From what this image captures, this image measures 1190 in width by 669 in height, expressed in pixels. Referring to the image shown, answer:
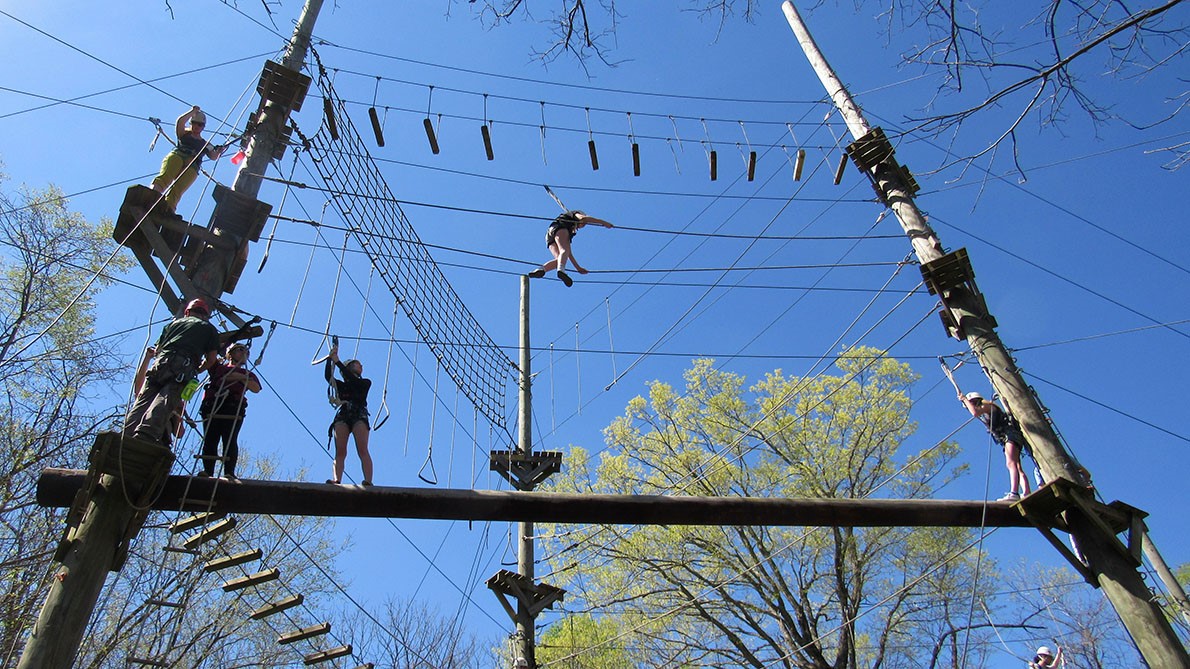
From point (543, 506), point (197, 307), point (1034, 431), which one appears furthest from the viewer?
point (1034, 431)

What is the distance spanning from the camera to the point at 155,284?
548cm

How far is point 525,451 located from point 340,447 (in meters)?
3.26

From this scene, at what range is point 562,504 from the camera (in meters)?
5.47

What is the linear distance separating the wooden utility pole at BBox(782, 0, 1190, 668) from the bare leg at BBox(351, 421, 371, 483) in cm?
461

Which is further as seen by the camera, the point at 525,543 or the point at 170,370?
the point at 525,543

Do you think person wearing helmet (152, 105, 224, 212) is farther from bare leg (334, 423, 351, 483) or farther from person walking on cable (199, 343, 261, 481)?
bare leg (334, 423, 351, 483)

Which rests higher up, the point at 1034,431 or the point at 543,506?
the point at 1034,431

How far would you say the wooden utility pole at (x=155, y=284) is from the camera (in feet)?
13.4

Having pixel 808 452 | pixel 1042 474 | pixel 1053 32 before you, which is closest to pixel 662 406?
pixel 808 452

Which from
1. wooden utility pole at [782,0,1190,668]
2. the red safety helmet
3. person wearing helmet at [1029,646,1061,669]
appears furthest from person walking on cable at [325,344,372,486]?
person wearing helmet at [1029,646,1061,669]

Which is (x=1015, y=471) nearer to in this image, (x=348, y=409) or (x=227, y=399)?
(x=348, y=409)

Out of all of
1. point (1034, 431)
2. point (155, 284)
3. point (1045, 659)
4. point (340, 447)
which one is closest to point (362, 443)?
point (340, 447)

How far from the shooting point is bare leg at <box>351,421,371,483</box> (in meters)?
5.81

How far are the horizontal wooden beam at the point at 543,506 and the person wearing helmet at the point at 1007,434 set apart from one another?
2.03 ft
